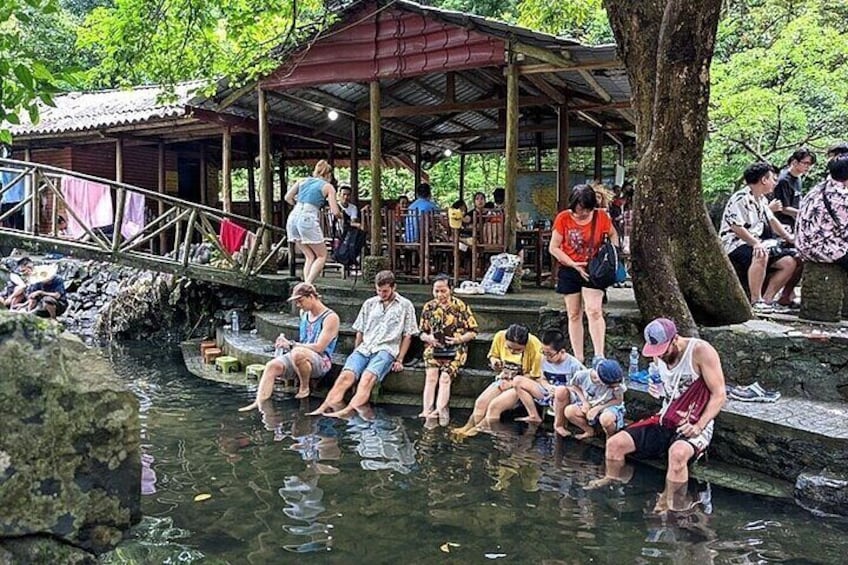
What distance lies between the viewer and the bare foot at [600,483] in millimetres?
Answer: 4473

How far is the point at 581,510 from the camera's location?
4094 millimetres

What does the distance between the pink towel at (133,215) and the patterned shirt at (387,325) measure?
20.2ft

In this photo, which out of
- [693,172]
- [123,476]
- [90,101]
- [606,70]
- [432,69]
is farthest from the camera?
[90,101]

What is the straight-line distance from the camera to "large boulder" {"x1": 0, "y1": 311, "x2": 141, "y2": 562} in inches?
100

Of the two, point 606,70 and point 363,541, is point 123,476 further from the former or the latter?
point 606,70

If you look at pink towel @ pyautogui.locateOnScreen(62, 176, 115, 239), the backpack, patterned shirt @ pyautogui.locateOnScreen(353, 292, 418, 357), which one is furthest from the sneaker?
pink towel @ pyautogui.locateOnScreen(62, 176, 115, 239)

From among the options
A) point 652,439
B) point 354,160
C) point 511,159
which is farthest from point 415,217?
point 652,439

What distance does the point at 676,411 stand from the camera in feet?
15.2

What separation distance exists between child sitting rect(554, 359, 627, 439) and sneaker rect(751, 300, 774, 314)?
6.78 feet

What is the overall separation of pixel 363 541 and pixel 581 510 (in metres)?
1.36

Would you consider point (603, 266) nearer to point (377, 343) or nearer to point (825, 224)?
point (825, 224)

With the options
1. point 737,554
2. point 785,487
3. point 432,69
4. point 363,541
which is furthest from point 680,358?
point 432,69

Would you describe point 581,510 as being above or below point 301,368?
below

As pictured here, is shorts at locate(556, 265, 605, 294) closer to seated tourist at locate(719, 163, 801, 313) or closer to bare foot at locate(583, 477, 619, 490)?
seated tourist at locate(719, 163, 801, 313)
